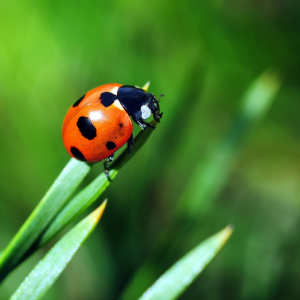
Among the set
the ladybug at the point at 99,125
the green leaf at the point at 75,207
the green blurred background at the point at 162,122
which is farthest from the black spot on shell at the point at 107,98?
the green leaf at the point at 75,207

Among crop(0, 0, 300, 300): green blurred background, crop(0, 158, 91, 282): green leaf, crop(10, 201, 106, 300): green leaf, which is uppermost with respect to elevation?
crop(0, 158, 91, 282): green leaf

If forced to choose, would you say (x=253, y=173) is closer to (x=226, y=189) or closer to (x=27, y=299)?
(x=226, y=189)

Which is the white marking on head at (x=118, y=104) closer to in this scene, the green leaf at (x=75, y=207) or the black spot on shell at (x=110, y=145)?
the black spot on shell at (x=110, y=145)

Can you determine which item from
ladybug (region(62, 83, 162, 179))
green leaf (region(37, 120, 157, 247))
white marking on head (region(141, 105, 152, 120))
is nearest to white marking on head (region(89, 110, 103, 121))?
ladybug (region(62, 83, 162, 179))

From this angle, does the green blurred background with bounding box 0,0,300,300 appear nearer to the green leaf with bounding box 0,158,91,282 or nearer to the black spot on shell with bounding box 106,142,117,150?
the black spot on shell with bounding box 106,142,117,150

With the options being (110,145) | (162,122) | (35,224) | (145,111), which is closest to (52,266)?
(35,224)

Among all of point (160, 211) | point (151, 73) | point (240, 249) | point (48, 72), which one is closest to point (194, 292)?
point (240, 249)

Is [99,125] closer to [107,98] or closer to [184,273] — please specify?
[107,98]
